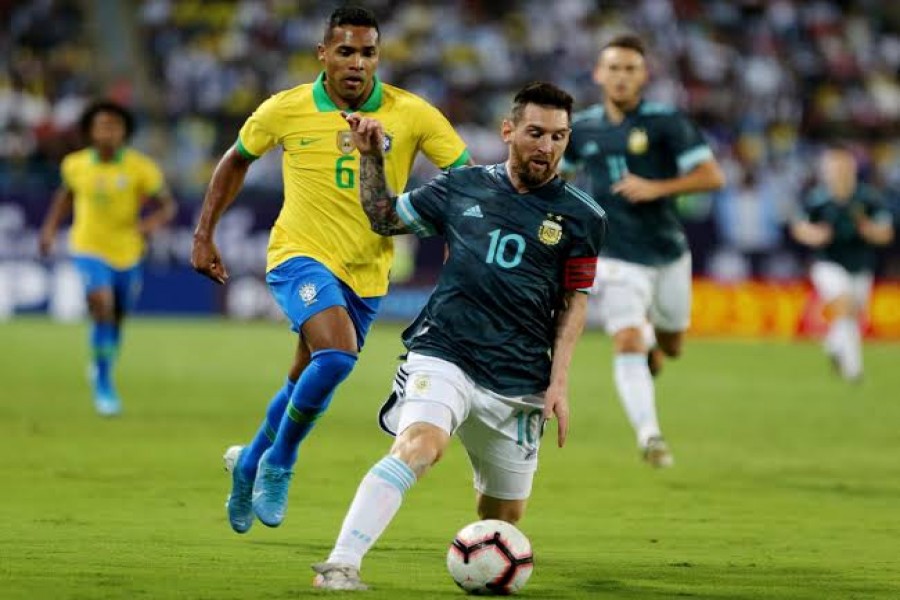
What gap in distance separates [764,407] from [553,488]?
6.21 meters

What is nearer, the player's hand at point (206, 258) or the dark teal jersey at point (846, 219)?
the player's hand at point (206, 258)

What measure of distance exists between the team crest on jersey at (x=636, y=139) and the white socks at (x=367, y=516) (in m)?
5.82

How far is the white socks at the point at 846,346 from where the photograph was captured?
18.8 metres

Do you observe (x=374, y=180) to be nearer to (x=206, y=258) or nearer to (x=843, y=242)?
(x=206, y=258)

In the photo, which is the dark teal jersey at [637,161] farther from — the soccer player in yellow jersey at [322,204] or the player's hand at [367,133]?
the player's hand at [367,133]

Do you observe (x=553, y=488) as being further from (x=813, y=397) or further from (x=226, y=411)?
(x=813, y=397)

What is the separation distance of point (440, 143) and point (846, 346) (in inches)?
461

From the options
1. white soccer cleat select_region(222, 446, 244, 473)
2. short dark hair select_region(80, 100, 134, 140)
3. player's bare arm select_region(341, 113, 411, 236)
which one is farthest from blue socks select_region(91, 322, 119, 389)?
player's bare arm select_region(341, 113, 411, 236)

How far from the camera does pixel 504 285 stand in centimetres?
668

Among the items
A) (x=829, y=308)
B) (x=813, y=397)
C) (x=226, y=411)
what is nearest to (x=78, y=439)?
(x=226, y=411)

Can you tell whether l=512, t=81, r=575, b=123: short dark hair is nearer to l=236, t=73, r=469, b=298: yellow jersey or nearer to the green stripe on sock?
l=236, t=73, r=469, b=298: yellow jersey

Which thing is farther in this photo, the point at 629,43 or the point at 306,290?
the point at 629,43

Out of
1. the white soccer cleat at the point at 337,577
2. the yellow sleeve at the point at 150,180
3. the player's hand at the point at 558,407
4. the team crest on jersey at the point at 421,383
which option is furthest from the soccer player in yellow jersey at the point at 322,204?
the yellow sleeve at the point at 150,180

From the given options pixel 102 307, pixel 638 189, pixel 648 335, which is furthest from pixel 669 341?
pixel 102 307
